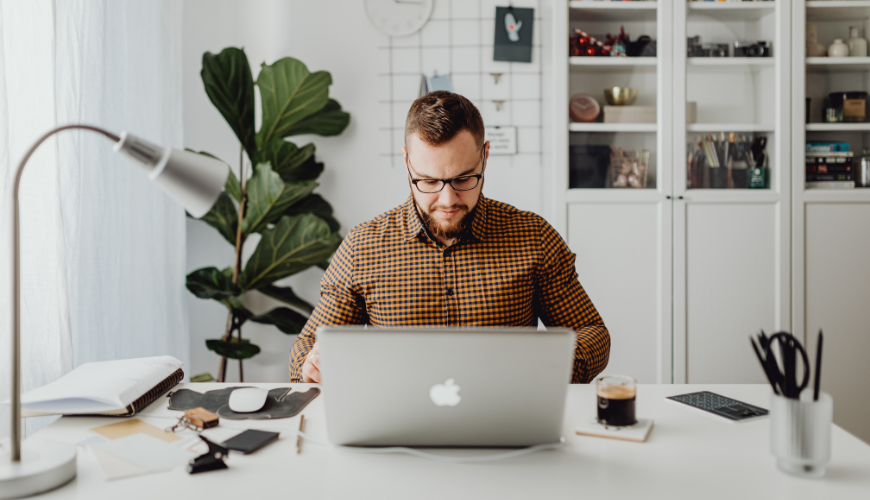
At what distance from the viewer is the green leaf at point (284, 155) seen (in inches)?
94.1

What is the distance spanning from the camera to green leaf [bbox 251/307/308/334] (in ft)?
7.83

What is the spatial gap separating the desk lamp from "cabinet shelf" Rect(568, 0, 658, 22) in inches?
80.0

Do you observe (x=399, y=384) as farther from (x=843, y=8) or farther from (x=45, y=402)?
(x=843, y=8)

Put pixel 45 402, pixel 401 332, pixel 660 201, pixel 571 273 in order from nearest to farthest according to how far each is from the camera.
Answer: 1. pixel 401 332
2. pixel 45 402
3. pixel 571 273
4. pixel 660 201

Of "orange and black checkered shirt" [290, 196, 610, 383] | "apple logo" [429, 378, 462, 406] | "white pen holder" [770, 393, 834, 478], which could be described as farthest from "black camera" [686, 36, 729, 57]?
"apple logo" [429, 378, 462, 406]

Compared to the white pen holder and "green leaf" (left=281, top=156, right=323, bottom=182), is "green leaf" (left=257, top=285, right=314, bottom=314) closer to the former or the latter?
"green leaf" (left=281, top=156, right=323, bottom=182)

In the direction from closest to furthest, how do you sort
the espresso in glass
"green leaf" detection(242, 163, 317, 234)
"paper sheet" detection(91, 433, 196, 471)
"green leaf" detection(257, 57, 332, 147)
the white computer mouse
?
"paper sheet" detection(91, 433, 196, 471)
the espresso in glass
the white computer mouse
"green leaf" detection(242, 163, 317, 234)
"green leaf" detection(257, 57, 332, 147)

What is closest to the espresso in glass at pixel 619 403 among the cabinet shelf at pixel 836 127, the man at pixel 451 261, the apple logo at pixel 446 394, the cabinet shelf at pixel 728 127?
the apple logo at pixel 446 394

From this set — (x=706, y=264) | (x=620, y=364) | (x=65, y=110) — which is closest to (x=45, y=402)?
(x=65, y=110)

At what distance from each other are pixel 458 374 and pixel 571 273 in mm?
791

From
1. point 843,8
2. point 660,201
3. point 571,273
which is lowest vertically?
point 571,273

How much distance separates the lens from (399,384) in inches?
34.3

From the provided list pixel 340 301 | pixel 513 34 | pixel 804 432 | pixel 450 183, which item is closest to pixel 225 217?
pixel 340 301

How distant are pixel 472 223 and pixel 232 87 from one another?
1.32 m
